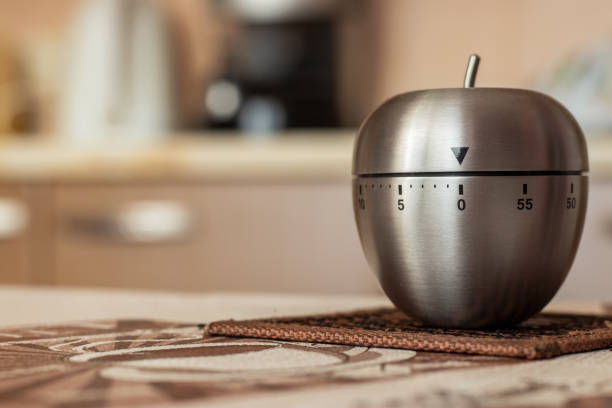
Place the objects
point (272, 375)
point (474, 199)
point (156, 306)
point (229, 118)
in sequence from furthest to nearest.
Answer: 1. point (229, 118)
2. point (156, 306)
3. point (474, 199)
4. point (272, 375)

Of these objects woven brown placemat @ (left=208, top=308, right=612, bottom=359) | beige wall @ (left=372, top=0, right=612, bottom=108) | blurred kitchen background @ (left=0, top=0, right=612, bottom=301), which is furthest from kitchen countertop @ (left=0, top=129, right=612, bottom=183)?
woven brown placemat @ (left=208, top=308, right=612, bottom=359)

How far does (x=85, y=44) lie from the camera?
2.11 meters

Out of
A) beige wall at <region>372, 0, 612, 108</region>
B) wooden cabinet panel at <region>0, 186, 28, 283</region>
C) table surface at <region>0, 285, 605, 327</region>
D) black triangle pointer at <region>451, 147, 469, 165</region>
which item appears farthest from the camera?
beige wall at <region>372, 0, 612, 108</region>

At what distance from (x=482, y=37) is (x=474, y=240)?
1.73 meters

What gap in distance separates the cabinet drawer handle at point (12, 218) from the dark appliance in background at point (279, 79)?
0.47 m

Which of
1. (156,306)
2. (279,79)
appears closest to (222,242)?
(279,79)

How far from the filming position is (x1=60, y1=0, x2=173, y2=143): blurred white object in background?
81.5 inches

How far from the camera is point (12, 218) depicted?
1.87 metres

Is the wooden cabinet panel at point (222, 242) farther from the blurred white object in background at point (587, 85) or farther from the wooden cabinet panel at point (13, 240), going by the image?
the blurred white object in background at point (587, 85)

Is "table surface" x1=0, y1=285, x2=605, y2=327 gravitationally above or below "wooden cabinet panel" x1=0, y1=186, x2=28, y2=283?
below

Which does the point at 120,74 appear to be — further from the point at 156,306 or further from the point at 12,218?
the point at 156,306

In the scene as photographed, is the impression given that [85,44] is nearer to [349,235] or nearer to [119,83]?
[119,83]

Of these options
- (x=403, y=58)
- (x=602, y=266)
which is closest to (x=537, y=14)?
(x=403, y=58)

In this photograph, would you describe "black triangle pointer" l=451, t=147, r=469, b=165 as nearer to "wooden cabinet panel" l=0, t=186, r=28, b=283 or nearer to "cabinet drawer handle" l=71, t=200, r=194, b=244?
"cabinet drawer handle" l=71, t=200, r=194, b=244
